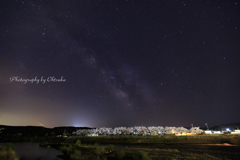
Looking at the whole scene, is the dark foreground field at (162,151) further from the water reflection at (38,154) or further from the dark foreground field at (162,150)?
the water reflection at (38,154)

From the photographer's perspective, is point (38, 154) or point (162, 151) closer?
point (162, 151)

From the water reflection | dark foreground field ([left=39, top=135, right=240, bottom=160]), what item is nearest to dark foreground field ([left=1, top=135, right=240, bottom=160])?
dark foreground field ([left=39, top=135, right=240, bottom=160])

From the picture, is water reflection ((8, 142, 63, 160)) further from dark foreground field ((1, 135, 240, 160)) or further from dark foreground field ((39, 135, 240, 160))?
dark foreground field ((39, 135, 240, 160))

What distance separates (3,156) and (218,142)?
4740cm

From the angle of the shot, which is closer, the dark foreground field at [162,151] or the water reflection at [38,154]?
the dark foreground field at [162,151]

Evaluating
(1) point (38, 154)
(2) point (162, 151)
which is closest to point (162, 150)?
(2) point (162, 151)

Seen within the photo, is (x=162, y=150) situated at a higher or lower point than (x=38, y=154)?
higher

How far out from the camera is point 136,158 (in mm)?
17625

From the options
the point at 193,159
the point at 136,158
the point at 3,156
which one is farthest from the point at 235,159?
the point at 3,156

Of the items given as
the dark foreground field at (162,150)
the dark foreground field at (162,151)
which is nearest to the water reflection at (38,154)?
the dark foreground field at (162,150)

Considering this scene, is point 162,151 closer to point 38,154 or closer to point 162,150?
point 162,150

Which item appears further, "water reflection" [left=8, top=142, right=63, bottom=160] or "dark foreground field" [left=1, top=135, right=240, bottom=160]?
"water reflection" [left=8, top=142, right=63, bottom=160]

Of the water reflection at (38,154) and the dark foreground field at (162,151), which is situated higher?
the dark foreground field at (162,151)

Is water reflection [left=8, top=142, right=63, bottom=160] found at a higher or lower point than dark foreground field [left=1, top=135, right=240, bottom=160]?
lower
